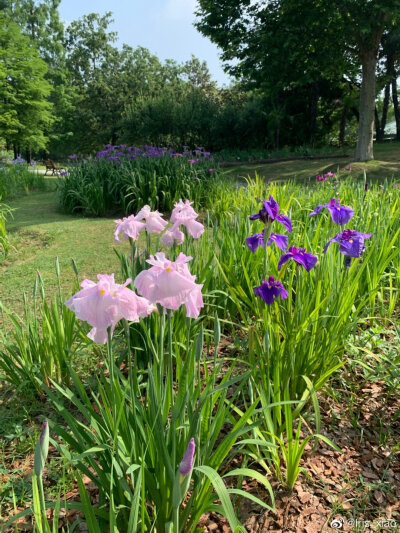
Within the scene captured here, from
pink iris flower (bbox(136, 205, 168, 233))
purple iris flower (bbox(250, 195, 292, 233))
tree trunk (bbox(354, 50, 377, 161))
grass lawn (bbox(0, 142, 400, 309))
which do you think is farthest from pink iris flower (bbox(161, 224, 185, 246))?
tree trunk (bbox(354, 50, 377, 161))

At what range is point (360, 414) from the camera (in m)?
1.93

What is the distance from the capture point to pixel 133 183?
6750 mm

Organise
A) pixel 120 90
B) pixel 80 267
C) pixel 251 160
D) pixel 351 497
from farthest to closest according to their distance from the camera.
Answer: pixel 120 90 → pixel 251 160 → pixel 80 267 → pixel 351 497

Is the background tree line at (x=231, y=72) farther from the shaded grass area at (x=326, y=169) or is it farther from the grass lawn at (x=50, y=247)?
Answer: the grass lawn at (x=50, y=247)

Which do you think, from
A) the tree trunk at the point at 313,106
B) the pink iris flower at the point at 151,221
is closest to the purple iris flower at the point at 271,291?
the pink iris flower at the point at 151,221

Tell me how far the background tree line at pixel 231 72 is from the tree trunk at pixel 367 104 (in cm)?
3

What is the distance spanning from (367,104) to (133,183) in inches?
344

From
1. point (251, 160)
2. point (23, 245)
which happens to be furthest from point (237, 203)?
point (251, 160)

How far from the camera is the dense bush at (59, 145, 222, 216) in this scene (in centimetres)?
682

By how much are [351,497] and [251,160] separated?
50.4ft

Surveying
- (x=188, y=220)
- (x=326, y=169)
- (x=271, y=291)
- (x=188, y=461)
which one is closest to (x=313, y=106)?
(x=326, y=169)

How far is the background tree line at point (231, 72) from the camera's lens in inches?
442

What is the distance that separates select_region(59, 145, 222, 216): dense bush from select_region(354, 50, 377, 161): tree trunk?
629 centimetres

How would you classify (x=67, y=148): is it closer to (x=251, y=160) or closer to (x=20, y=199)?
(x=251, y=160)
